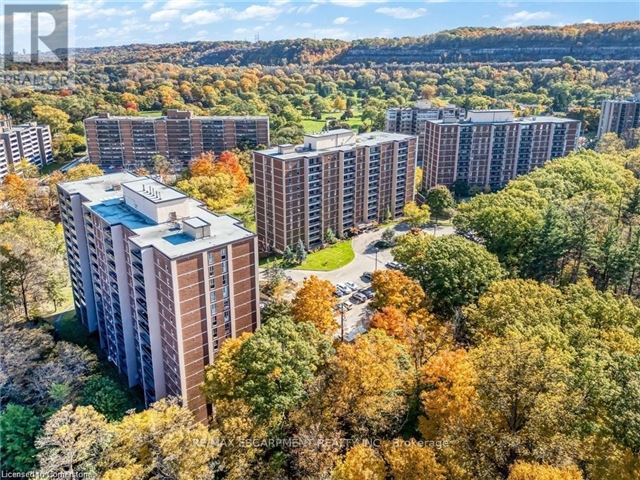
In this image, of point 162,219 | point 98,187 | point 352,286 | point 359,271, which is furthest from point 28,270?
point 359,271

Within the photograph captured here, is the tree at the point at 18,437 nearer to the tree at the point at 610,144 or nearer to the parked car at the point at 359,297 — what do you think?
the parked car at the point at 359,297

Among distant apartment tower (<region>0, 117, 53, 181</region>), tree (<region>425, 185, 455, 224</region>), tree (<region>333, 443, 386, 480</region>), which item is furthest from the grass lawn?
distant apartment tower (<region>0, 117, 53, 181</region>)

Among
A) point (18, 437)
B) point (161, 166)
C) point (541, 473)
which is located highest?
point (161, 166)

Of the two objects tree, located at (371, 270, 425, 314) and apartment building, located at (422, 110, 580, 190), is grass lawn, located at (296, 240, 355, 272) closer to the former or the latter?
tree, located at (371, 270, 425, 314)

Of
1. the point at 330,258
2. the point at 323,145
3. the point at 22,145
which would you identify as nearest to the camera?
the point at 330,258

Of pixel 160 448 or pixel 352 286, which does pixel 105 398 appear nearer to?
pixel 160 448

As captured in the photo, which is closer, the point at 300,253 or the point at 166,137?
the point at 300,253
